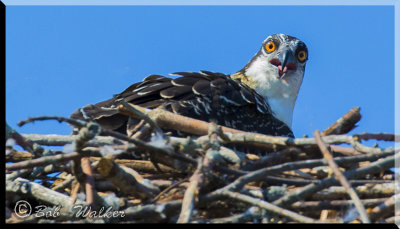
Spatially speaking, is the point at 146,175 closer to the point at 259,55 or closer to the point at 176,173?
the point at 176,173

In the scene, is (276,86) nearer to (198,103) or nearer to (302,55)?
(302,55)

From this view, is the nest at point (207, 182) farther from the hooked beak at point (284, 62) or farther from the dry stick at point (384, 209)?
the hooked beak at point (284, 62)

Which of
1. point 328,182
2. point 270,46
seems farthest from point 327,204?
point 270,46

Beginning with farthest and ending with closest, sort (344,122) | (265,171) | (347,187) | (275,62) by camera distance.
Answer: (275,62) < (344,122) < (265,171) < (347,187)

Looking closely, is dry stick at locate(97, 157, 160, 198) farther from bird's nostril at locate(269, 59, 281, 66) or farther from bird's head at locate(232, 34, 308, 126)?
bird's nostril at locate(269, 59, 281, 66)

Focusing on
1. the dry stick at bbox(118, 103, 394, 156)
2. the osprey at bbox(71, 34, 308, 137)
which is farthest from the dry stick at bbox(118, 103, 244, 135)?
the osprey at bbox(71, 34, 308, 137)
